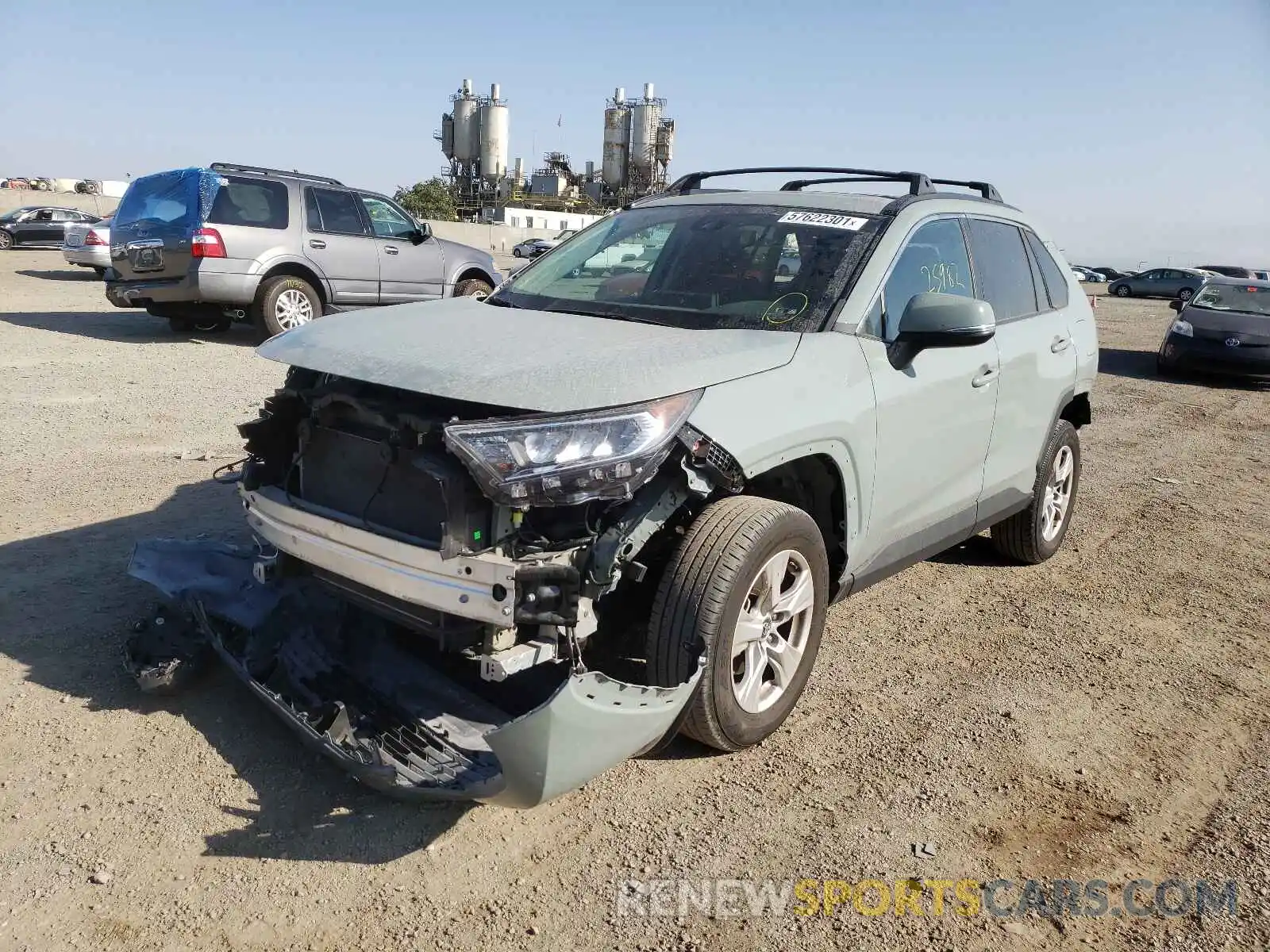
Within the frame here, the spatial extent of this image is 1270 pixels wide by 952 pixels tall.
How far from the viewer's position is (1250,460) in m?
8.47

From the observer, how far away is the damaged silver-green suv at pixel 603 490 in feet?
8.82

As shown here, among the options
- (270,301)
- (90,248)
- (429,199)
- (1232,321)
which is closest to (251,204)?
(270,301)

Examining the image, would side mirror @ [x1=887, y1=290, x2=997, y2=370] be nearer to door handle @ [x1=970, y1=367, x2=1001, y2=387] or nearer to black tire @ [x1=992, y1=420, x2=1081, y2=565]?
door handle @ [x1=970, y1=367, x2=1001, y2=387]

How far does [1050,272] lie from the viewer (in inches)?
202

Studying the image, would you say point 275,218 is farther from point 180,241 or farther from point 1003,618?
point 1003,618

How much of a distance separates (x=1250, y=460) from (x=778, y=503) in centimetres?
726

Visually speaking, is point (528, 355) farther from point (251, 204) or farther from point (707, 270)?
point (251, 204)

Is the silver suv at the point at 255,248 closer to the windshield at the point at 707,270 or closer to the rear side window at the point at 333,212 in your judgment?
the rear side window at the point at 333,212

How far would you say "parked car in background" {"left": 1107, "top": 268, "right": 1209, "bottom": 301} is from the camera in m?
41.9

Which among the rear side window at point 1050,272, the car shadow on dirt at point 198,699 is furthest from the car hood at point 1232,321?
the car shadow on dirt at point 198,699

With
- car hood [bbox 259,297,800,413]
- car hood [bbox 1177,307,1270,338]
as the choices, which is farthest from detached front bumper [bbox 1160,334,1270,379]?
car hood [bbox 259,297,800,413]

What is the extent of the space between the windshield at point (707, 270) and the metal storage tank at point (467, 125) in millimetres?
85803

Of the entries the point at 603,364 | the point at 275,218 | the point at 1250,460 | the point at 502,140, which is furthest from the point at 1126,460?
the point at 502,140

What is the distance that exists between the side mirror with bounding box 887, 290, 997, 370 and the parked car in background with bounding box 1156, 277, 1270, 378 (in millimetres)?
11850
